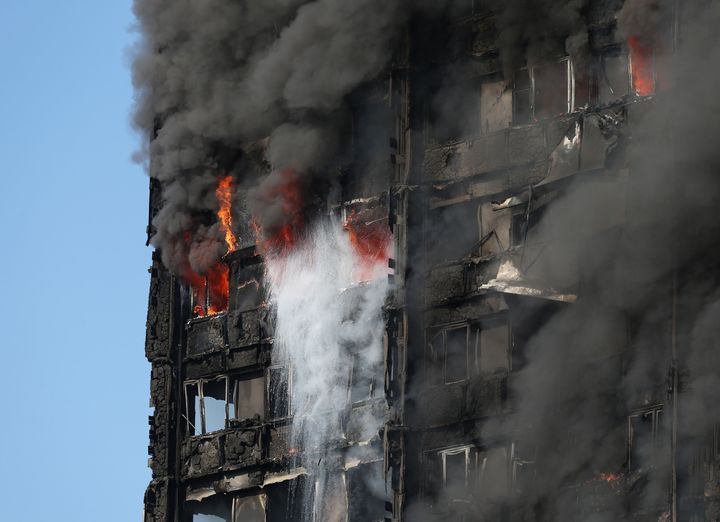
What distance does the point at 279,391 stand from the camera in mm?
45438

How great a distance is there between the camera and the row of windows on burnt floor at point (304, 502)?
42.9 meters

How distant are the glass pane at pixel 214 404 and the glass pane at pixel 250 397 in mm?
488

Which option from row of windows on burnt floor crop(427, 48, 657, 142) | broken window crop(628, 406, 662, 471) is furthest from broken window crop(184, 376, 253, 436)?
broken window crop(628, 406, 662, 471)

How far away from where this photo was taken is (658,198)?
3906 centimetres

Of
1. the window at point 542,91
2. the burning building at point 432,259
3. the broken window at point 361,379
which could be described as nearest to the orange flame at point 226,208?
the burning building at point 432,259

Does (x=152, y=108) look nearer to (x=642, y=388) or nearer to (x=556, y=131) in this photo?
(x=556, y=131)

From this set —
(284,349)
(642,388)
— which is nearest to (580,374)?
(642,388)

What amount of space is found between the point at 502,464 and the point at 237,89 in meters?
11.5

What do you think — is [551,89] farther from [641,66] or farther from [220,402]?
[220,402]

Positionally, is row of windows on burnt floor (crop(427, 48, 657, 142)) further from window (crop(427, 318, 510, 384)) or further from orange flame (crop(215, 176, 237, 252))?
orange flame (crop(215, 176, 237, 252))

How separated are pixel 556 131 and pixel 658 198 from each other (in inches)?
135

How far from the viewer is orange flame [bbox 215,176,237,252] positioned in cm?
4759

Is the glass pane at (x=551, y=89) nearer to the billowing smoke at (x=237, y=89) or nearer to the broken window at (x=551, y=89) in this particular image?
the broken window at (x=551, y=89)

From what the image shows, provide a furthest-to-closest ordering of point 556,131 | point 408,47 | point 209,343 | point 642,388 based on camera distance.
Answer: point 209,343
point 408,47
point 556,131
point 642,388
